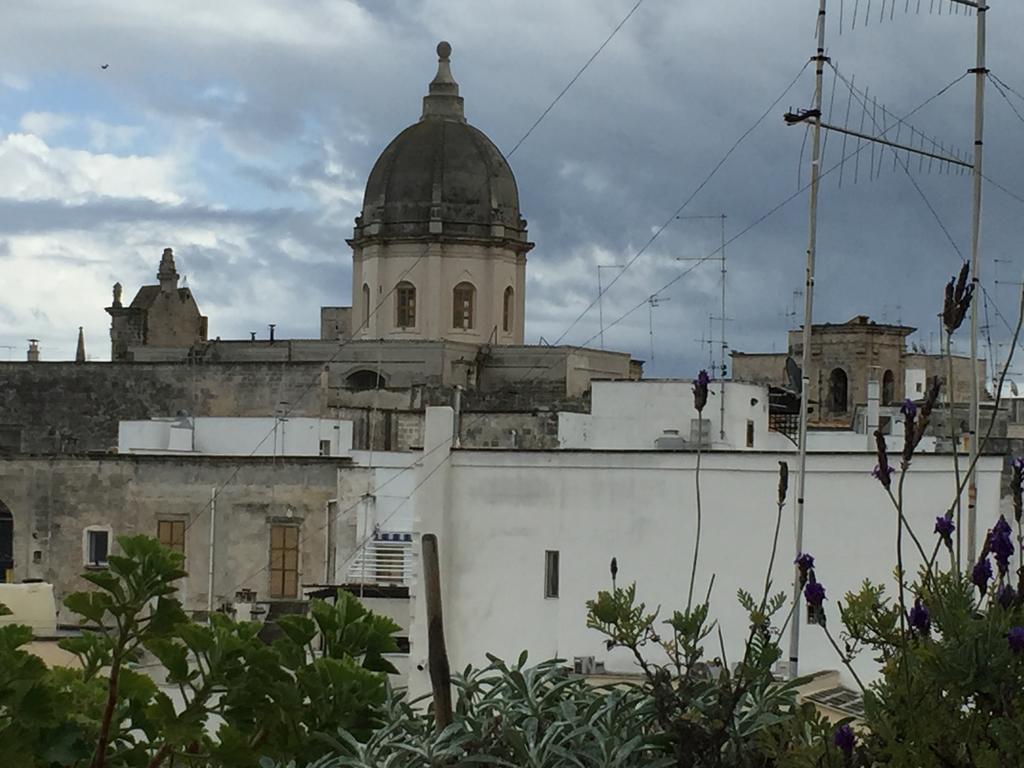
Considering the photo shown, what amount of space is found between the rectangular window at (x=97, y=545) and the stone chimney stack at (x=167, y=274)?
24445 mm

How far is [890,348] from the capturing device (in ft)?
202

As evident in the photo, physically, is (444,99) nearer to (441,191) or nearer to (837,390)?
(441,191)

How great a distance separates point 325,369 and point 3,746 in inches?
1414

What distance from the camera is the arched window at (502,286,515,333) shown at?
50688 mm

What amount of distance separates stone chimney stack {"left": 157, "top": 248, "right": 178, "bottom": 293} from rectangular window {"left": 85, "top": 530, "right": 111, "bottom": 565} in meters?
24.4

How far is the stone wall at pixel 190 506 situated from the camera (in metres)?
29.6

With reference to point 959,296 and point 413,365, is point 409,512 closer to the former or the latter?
point 413,365

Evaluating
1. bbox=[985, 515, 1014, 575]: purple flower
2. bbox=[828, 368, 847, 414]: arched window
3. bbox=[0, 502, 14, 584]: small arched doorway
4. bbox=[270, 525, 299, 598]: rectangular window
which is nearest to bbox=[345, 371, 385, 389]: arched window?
bbox=[0, 502, 14, 584]: small arched doorway

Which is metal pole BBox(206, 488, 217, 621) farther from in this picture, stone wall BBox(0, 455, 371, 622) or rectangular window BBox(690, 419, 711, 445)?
rectangular window BBox(690, 419, 711, 445)

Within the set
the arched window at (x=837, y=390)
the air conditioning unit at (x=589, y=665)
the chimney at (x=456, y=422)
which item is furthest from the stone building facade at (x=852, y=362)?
the air conditioning unit at (x=589, y=665)

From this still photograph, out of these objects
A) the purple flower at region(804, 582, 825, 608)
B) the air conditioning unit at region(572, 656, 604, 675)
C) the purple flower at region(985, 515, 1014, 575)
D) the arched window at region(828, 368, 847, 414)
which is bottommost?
the air conditioning unit at region(572, 656, 604, 675)

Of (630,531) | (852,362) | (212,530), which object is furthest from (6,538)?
(852,362)

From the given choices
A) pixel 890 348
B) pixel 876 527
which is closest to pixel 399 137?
pixel 890 348

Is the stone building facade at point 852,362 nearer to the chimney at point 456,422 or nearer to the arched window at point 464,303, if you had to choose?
the arched window at point 464,303
